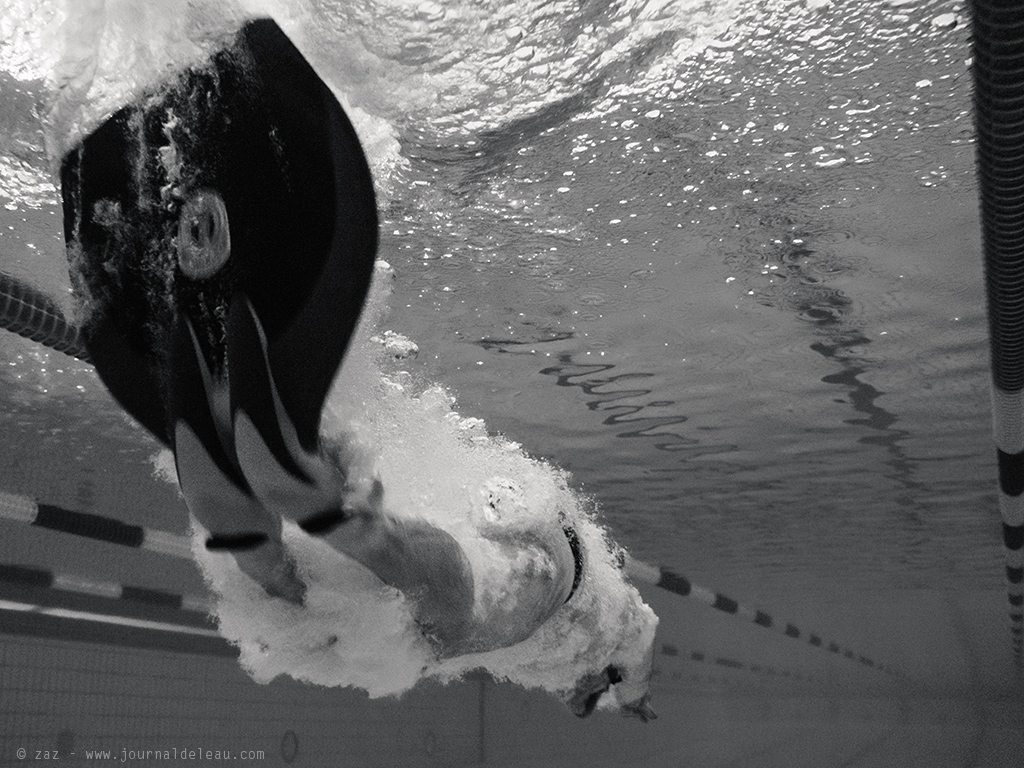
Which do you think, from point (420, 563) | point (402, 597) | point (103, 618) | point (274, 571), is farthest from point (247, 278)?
point (103, 618)

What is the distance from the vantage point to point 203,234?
2131 millimetres

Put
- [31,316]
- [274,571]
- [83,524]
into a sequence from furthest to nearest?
[83,524], [31,316], [274,571]

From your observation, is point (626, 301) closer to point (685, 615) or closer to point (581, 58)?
point (581, 58)

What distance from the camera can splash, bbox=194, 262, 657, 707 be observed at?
2510mm

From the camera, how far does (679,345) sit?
10.1 m

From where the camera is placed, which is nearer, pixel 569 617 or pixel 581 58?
pixel 569 617

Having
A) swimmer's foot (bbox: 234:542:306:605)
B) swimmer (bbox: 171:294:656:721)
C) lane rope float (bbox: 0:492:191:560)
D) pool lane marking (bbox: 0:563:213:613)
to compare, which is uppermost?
swimmer (bbox: 171:294:656:721)

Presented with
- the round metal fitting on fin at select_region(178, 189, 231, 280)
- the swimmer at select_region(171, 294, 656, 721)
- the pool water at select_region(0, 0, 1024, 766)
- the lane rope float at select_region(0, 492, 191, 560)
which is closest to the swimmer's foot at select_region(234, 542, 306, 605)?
the swimmer at select_region(171, 294, 656, 721)

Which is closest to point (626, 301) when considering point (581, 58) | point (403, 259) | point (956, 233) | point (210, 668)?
point (403, 259)

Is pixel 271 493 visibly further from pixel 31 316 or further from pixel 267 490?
pixel 31 316

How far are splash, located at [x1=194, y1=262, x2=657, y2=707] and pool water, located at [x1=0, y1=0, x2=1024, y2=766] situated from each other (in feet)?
3.84

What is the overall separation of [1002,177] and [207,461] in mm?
3215

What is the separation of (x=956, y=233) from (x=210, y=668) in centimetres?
1376

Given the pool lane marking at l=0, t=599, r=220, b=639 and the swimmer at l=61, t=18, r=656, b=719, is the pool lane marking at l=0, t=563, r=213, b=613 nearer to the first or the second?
the pool lane marking at l=0, t=599, r=220, b=639
